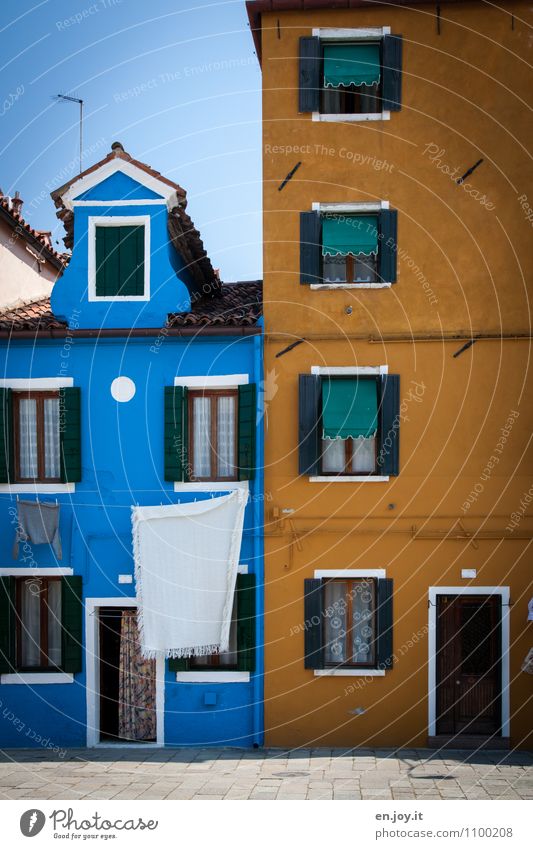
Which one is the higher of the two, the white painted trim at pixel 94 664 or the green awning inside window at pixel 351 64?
the green awning inside window at pixel 351 64

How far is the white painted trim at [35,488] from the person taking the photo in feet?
55.5

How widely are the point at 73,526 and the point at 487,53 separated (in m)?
10.8

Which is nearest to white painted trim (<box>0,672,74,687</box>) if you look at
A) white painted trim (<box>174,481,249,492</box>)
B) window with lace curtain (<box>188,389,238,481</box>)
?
white painted trim (<box>174,481,249,492</box>)

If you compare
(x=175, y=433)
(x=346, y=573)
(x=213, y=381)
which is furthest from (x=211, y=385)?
(x=346, y=573)

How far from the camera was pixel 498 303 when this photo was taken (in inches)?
655

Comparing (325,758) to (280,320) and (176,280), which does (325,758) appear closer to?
(280,320)

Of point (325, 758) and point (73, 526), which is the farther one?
point (73, 526)

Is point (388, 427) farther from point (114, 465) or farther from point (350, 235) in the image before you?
point (114, 465)

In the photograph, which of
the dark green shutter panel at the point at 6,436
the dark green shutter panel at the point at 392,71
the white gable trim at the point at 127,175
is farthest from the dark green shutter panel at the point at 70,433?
the dark green shutter panel at the point at 392,71

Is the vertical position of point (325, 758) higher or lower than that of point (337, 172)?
lower

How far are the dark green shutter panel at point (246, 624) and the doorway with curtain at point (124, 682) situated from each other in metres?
1.64

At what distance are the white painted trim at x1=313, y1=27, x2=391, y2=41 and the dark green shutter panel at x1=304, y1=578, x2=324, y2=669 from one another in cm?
929

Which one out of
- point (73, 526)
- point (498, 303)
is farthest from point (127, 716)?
point (498, 303)

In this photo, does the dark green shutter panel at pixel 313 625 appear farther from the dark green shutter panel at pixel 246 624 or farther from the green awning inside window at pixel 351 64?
the green awning inside window at pixel 351 64
